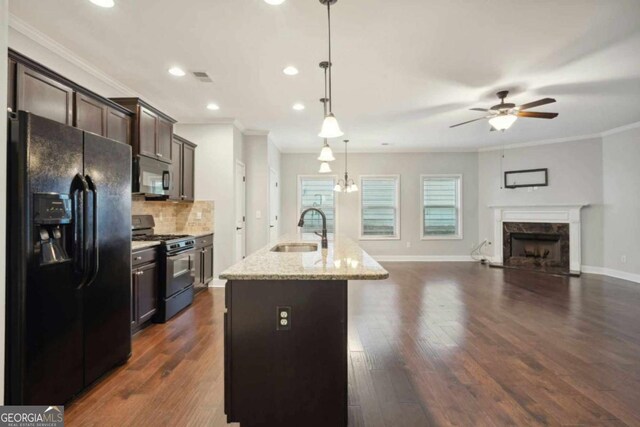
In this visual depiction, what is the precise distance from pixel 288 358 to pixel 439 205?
6990mm

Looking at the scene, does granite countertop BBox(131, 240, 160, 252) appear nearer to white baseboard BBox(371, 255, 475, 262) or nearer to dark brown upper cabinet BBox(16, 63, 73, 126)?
dark brown upper cabinet BBox(16, 63, 73, 126)

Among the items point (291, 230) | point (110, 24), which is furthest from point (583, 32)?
point (291, 230)

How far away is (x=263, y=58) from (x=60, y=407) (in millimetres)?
3016

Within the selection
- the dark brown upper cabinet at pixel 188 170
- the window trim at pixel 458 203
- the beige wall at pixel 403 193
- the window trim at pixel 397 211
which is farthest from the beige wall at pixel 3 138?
the window trim at pixel 458 203

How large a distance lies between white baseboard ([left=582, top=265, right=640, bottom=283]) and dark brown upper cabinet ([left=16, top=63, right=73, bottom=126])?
8.09 m

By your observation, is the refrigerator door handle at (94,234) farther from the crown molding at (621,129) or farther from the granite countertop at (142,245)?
the crown molding at (621,129)

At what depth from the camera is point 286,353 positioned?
1589 millimetres

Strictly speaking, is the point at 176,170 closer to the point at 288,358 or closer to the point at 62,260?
the point at 62,260

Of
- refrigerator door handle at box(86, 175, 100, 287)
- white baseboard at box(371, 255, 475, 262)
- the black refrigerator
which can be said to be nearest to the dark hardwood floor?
the black refrigerator

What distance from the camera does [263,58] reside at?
3.11 m

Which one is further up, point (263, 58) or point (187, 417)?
point (263, 58)

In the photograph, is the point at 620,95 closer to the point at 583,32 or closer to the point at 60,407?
the point at 583,32

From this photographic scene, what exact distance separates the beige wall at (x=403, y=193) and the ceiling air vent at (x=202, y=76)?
4.22m

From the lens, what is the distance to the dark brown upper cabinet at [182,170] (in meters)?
4.40
